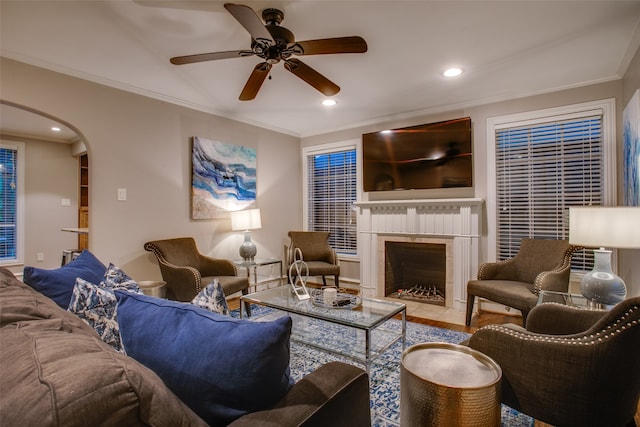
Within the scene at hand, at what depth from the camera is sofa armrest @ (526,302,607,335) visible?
62.9 inches

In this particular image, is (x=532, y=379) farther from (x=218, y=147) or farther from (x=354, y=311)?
(x=218, y=147)

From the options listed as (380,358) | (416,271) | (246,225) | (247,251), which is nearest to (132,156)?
(246,225)

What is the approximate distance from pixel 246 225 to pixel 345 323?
2344 mm

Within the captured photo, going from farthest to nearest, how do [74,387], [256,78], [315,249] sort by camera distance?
[315,249] < [256,78] < [74,387]

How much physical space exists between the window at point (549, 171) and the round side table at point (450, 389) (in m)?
2.80

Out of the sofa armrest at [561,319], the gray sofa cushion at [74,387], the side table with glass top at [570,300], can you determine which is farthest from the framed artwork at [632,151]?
the gray sofa cushion at [74,387]

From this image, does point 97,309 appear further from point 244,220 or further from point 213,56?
point 244,220

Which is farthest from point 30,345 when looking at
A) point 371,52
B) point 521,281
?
point 521,281

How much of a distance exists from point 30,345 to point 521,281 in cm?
364

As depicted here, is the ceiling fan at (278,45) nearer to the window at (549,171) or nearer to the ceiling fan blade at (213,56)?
the ceiling fan blade at (213,56)

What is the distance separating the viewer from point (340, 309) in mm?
2447

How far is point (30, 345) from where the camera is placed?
65 centimetres

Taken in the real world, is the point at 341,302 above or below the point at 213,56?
below

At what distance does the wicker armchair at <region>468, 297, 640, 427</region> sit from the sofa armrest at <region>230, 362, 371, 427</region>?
2.49 ft
